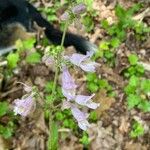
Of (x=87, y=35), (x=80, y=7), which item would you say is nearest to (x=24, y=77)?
→ (x=87, y=35)

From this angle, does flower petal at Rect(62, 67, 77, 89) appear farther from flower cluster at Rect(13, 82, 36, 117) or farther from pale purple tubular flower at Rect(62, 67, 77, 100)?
flower cluster at Rect(13, 82, 36, 117)

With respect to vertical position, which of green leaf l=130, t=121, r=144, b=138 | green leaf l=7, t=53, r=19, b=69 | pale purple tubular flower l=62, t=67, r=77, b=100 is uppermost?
pale purple tubular flower l=62, t=67, r=77, b=100

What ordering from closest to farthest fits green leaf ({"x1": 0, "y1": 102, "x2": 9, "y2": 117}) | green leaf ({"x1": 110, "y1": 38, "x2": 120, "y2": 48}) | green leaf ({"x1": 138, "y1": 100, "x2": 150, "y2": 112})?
green leaf ({"x1": 0, "y1": 102, "x2": 9, "y2": 117}) → green leaf ({"x1": 138, "y1": 100, "x2": 150, "y2": 112}) → green leaf ({"x1": 110, "y1": 38, "x2": 120, "y2": 48})

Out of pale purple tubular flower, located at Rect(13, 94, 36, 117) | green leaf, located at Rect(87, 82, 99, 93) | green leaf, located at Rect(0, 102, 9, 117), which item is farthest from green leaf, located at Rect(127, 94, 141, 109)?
pale purple tubular flower, located at Rect(13, 94, 36, 117)

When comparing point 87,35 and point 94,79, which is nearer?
point 94,79

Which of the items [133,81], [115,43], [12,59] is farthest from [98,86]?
[12,59]

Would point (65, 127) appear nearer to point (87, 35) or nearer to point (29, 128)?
point (29, 128)

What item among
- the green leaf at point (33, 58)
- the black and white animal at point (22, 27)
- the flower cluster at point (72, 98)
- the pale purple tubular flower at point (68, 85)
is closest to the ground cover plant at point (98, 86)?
the green leaf at point (33, 58)

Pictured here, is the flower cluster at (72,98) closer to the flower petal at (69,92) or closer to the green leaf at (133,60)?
the flower petal at (69,92)
